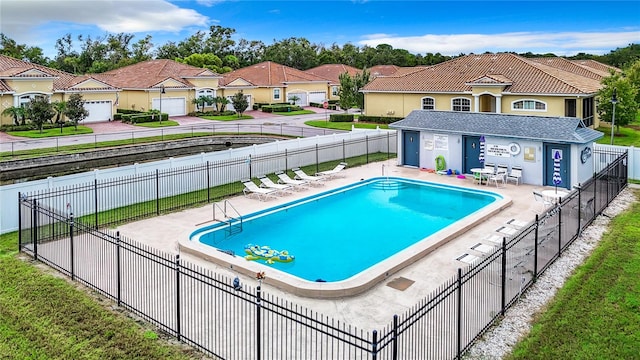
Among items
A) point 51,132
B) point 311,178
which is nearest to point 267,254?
point 311,178

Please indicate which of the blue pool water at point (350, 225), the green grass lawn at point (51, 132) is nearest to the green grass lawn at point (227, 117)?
the green grass lawn at point (51, 132)

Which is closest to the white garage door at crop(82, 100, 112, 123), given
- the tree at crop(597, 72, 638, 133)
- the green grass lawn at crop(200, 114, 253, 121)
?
the green grass lawn at crop(200, 114, 253, 121)

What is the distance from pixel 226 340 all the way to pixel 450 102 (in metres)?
36.4

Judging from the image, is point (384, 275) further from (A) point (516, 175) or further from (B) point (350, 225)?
(A) point (516, 175)

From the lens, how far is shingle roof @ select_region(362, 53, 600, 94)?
37.8 m

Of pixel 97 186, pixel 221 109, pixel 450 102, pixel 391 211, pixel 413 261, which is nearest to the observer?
pixel 413 261

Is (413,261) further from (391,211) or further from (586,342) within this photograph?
(391,211)

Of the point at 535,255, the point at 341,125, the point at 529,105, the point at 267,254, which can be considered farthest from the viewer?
the point at 341,125

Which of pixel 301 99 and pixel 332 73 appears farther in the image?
pixel 332 73

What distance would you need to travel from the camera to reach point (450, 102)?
42938 millimetres

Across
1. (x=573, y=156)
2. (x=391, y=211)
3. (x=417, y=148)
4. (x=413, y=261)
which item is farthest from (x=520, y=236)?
(x=417, y=148)

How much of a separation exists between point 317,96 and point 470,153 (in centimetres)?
4826

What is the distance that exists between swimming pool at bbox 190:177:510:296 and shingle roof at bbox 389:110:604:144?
10.2 feet

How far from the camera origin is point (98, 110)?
50469 mm
